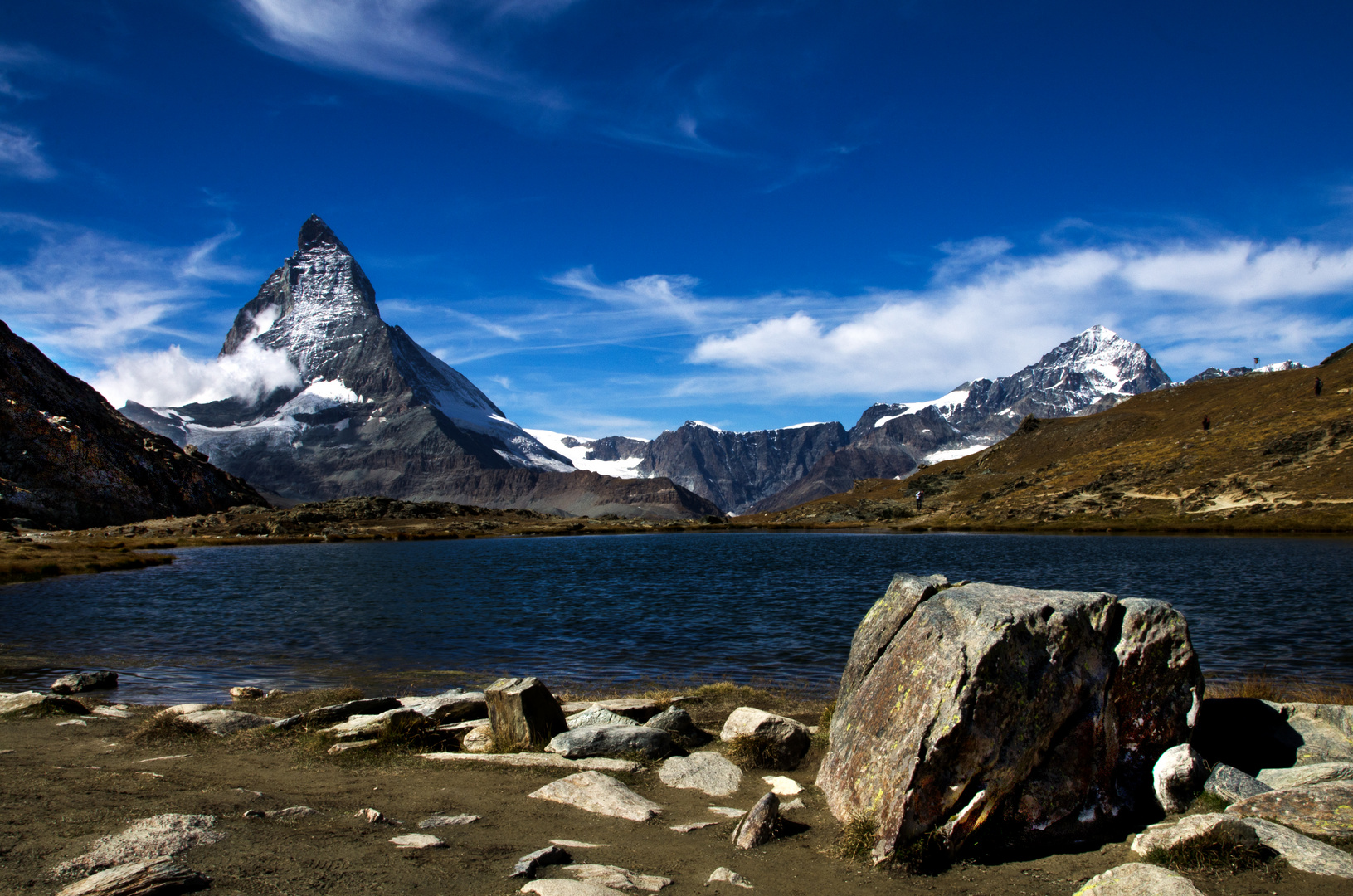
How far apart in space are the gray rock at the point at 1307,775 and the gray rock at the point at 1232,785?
0.22 metres

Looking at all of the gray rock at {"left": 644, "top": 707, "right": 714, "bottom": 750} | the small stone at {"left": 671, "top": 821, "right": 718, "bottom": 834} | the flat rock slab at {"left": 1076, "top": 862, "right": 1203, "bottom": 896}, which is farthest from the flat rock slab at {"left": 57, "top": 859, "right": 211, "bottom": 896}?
the flat rock slab at {"left": 1076, "top": 862, "right": 1203, "bottom": 896}

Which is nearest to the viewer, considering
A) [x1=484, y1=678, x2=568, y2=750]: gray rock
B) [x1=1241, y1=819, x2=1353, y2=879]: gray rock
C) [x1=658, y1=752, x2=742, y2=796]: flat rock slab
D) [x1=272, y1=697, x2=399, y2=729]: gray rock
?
[x1=1241, y1=819, x2=1353, y2=879]: gray rock

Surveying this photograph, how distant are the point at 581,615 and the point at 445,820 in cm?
3370

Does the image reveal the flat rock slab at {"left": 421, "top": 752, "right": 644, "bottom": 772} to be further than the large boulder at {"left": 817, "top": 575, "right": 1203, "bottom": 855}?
Yes

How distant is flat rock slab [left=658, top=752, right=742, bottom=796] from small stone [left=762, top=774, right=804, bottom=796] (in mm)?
562

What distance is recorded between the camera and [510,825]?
11.6 meters

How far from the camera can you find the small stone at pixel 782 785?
13.3 metres

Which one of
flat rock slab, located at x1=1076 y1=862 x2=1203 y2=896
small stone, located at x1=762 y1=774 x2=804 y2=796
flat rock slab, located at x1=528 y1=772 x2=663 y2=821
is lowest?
small stone, located at x1=762 y1=774 x2=804 y2=796

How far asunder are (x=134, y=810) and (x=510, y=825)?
5.55 metres

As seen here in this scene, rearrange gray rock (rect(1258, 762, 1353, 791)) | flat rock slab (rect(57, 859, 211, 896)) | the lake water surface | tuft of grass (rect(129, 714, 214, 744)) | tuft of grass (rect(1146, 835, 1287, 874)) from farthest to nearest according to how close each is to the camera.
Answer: the lake water surface, tuft of grass (rect(129, 714, 214, 744)), gray rock (rect(1258, 762, 1353, 791)), tuft of grass (rect(1146, 835, 1287, 874)), flat rock slab (rect(57, 859, 211, 896))

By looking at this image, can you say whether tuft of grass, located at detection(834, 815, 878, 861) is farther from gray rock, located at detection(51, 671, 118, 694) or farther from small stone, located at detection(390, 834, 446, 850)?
gray rock, located at detection(51, 671, 118, 694)

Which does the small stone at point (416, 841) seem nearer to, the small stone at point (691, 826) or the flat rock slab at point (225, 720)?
the small stone at point (691, 826)

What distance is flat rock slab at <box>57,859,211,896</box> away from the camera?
7984 millimetres

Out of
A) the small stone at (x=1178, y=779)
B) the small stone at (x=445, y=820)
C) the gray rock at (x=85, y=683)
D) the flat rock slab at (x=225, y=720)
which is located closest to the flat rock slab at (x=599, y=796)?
the small stone at (x=445, y=820)
